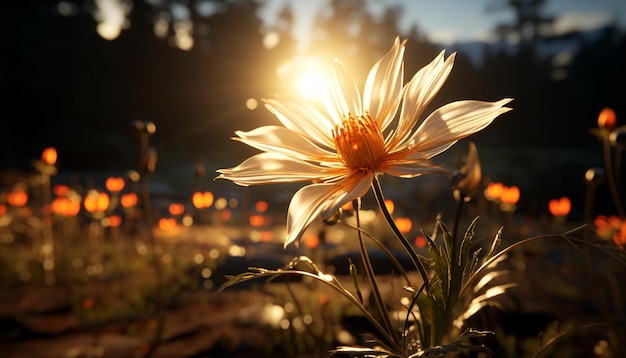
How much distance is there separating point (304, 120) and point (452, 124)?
0.46 m

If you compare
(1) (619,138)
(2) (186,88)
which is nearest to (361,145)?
(1) (619,138)

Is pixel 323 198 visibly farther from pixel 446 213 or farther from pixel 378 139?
pixel 446 213

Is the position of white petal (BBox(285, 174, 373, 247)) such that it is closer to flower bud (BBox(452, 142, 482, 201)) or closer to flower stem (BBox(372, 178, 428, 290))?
flower stem (BBox(372, 178, 428, 290))

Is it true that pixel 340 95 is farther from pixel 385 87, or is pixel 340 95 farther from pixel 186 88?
pixel 186 88

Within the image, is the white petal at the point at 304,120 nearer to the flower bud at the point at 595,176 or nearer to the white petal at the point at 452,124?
the white petal at the point at 452,124

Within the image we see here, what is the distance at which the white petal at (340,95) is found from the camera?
1.41m

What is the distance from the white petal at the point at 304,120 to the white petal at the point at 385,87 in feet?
0.43

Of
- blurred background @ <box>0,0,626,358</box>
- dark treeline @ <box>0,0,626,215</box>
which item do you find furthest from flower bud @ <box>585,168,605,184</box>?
dark treeline @ <box>0,0,626,215</box>

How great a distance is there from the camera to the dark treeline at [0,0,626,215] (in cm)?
2102

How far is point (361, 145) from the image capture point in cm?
119

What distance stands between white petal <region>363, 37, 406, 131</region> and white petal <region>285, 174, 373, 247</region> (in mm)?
304

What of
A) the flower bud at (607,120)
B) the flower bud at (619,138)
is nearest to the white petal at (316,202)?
the flower bud at (619,138)

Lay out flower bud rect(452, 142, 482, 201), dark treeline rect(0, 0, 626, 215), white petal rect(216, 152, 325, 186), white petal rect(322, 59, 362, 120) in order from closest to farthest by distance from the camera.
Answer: flower bud rect(452, 142, 482, 201) → white petal rect(216, 152, 325, 186) → white petal rect(322, 59, 362, 120) → dark treeline rect(0, 0, 626, 215)

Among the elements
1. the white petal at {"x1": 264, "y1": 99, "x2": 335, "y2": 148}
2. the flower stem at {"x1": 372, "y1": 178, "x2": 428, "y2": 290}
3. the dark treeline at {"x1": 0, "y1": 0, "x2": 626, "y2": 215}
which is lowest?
the flower stem at {"x1": 372, "y1": 178, "x2": 428, "y2": 290}
